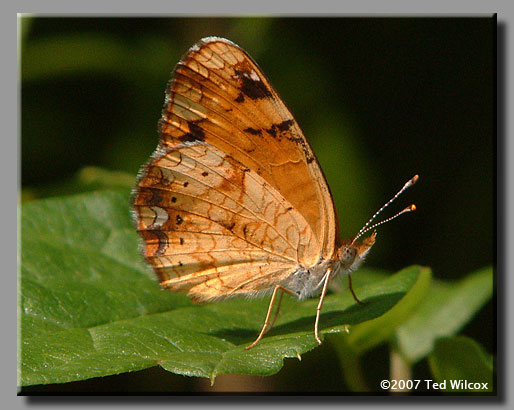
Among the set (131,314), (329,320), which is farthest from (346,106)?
(131,314)

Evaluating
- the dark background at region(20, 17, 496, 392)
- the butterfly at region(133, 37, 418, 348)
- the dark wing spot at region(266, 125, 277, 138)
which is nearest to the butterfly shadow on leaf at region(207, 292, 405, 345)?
the butterfly at region(133, 37, 418, 348)

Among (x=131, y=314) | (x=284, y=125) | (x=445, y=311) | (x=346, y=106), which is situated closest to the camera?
(x=284, y=125)

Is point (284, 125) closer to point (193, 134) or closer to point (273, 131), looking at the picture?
point (273, 131)

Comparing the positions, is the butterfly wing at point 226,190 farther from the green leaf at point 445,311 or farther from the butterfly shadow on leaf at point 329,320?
the green leaf at point 445,311

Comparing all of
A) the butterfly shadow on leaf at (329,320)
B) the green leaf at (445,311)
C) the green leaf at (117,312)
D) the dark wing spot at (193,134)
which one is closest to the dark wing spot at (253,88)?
the dark wing spot at (193,134)

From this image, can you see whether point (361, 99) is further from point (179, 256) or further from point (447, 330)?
point (179, 256)

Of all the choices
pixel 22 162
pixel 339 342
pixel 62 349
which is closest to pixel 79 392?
pixel 62 349
